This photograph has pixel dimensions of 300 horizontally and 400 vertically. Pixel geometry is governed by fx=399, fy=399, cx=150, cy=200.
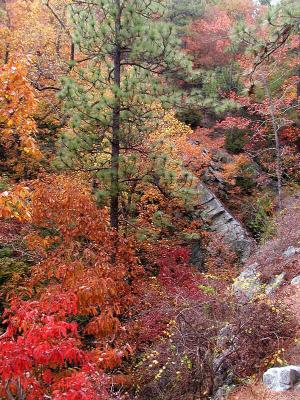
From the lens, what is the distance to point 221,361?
5.36 m

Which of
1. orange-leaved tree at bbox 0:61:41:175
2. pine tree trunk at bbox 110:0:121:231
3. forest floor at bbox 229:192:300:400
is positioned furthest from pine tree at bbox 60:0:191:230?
forest floor at bbox 229:192:300:400

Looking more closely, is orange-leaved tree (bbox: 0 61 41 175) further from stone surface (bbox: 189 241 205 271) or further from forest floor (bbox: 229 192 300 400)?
stone surface (bbox: 189 241 205 271)

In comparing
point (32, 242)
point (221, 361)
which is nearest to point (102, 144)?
point (32, 242)

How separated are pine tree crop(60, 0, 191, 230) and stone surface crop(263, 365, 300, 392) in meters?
6.03

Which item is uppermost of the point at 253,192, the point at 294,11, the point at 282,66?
the point at 282,66

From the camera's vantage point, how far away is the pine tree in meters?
9.77

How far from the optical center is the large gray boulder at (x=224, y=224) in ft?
55.4

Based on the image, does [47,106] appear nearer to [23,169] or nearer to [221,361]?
[23,169]

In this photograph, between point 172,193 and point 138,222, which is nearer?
point 172,193

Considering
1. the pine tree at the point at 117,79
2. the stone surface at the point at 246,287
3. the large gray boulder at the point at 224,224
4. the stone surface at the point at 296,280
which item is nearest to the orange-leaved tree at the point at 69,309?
the pine tree at the point at 117,79

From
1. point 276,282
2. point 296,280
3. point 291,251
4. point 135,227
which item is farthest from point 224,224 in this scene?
point 276,282

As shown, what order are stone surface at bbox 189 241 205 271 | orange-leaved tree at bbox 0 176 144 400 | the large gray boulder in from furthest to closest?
the large gray boulder
stone surface at bbox 189 241 205 271
orange-leaved tree at bbox 0 176 144 400

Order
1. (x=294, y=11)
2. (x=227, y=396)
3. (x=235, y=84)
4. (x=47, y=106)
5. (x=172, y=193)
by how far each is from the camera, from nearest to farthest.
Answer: (x=227, y=396) < (x=294, y=11) < (x=172, y=193) < (x=47, y=106) < (x=235, y=84)

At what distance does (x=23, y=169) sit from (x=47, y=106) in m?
3.17
